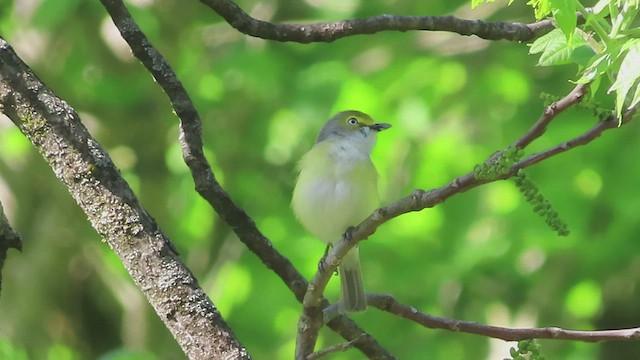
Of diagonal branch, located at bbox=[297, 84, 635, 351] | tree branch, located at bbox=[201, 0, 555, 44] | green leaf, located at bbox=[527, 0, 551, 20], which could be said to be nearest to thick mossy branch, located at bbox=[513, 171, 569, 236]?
diagonal branch, located at bbox=[297, 84, 635, 351]

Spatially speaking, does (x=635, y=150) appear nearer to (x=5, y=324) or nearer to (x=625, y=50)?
(x=625, y=50)

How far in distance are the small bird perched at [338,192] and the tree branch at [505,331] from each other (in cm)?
183

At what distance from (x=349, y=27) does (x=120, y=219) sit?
1.01 meters

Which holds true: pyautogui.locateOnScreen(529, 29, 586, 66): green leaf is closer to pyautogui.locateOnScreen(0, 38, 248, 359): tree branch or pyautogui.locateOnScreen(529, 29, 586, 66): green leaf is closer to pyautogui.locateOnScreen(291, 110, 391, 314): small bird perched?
pyautogui.locateOnScreen(0, 38, 248, 359): tree branch

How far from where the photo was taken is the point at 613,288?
696cm

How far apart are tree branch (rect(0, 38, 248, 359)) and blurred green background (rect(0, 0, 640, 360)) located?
3.64m

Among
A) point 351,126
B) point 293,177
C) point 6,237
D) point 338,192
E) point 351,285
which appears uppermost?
point 293,177

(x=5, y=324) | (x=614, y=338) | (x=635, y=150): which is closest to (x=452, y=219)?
(x=635, y=150)

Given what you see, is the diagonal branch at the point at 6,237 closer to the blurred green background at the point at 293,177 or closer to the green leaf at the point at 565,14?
the green leaf at the point at 565,14

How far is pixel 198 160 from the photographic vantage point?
10.2 ft

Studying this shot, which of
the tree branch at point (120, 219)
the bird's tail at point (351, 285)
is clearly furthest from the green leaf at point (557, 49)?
the bird's tail at point (351, 285)

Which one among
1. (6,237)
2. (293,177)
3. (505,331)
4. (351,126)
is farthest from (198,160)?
(293,177)

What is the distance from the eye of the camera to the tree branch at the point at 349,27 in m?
2.98

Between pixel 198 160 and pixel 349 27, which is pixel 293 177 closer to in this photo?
pixel 198 160
